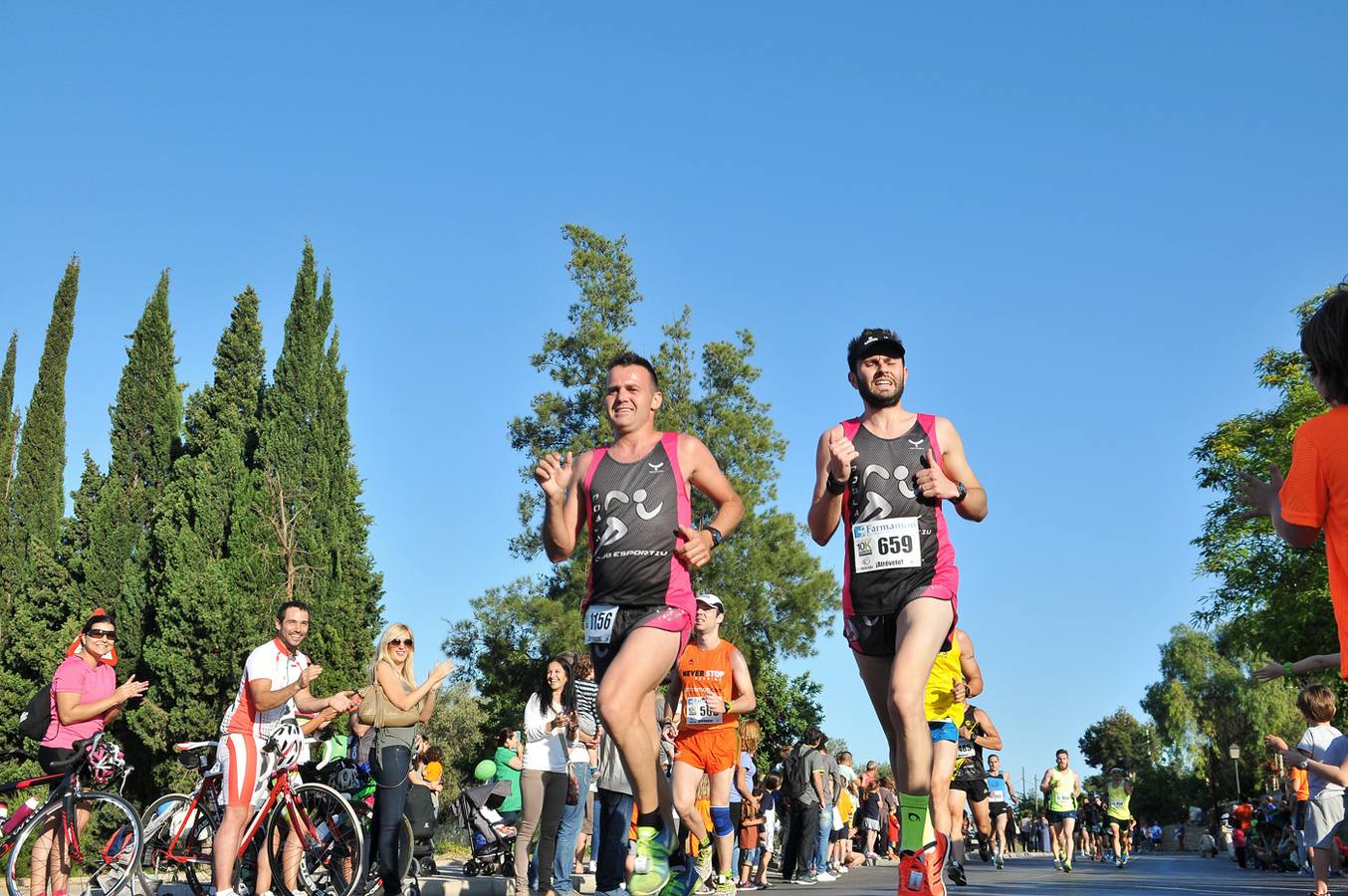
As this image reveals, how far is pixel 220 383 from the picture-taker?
4041cm

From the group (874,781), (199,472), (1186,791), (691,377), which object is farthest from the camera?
(1186,791)

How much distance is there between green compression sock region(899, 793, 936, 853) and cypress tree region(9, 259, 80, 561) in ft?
131

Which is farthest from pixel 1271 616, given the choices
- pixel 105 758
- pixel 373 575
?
pixel 105 758

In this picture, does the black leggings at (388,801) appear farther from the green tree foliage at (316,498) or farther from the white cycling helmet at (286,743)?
the green tree foliage at (316,498)

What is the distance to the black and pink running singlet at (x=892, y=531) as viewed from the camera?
6.52 metres

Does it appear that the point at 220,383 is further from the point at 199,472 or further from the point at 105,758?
the point at 105,758

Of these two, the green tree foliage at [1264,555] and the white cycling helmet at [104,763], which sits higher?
the green tree foliage at [1264,555]

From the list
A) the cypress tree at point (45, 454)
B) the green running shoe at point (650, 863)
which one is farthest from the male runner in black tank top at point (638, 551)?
the cypress tree at point (45, 454)

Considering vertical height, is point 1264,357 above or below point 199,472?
above

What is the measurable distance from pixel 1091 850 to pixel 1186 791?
70598 mm

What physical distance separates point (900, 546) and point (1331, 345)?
259 cm

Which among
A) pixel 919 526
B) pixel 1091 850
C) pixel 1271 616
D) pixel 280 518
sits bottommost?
pixel 1091 850

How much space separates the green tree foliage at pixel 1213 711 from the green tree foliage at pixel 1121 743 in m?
15.3

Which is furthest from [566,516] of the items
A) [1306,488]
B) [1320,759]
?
[1320,759]
